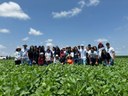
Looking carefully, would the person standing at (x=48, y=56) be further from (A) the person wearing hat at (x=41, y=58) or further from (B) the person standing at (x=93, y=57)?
(B) the person standing at (x=93, y=57)

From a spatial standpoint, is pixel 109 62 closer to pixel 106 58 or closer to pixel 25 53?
pixel 106 58

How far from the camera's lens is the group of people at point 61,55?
2170 centimetres

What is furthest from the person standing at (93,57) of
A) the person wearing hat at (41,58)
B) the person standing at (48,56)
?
the person wearing hat at (41,58)

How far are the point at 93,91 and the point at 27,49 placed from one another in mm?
16494

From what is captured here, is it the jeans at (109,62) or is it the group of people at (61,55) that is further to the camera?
the group of people at (61,55)

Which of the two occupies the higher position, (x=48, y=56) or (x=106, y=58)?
(x=48, y=56)

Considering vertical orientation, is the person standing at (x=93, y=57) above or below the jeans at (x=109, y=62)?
above

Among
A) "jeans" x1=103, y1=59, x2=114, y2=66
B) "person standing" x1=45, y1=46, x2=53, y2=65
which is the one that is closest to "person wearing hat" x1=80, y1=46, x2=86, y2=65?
"person standing" x1=45, y1=46, x2=53, y2=65

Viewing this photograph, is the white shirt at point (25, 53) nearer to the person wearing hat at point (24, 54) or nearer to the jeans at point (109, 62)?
the person wearing hat at point (24, 54)

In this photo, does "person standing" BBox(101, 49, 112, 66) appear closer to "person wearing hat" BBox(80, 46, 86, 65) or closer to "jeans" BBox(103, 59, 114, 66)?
"jeans" BBox(103, 59, 114, 66)

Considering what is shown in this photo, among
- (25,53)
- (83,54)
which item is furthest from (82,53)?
(25,53)

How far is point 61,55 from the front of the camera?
2367cm

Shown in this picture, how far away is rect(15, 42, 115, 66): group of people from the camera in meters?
21.7

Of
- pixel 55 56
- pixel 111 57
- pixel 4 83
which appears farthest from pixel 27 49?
pixel 4 83
